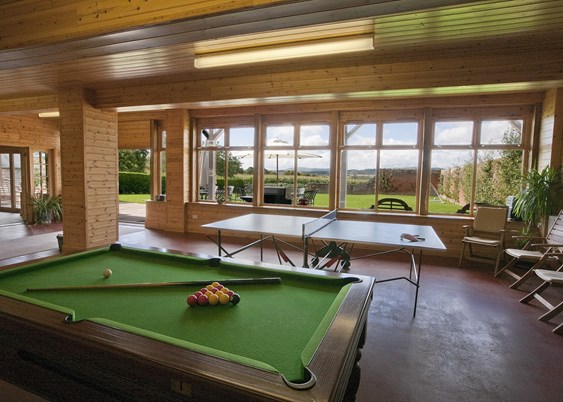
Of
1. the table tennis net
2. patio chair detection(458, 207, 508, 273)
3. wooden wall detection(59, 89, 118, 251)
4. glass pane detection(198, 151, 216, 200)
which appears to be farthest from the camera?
glass pane detection(198, 151, 216, 200)

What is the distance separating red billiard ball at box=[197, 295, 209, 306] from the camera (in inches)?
66.0

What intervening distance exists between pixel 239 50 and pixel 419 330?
3829mm

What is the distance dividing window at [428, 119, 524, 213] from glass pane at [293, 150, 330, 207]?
7.43ft

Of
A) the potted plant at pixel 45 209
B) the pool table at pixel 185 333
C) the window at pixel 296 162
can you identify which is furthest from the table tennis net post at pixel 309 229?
the potted plant at pixel 45 209

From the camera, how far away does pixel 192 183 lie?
832 centimetres

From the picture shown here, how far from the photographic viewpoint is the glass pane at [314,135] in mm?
7215

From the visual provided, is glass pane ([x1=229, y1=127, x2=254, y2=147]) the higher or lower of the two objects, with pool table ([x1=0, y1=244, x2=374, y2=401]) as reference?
higher

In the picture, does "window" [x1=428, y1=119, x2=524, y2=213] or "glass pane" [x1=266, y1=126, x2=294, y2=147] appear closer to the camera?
"window" [x1=428, y1=119, x2=524, y2=213]

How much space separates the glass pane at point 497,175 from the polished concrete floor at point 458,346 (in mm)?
2167

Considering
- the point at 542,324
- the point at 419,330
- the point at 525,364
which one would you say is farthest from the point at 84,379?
the point at 542,324

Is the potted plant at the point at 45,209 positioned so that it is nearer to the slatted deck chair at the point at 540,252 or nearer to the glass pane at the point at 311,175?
the glass pane at the point at 311,175

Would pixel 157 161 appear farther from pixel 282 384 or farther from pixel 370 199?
pixel 282 384

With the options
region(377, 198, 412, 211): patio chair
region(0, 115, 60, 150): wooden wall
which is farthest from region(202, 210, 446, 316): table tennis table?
region(0, 115, 60, 150): wooden wall

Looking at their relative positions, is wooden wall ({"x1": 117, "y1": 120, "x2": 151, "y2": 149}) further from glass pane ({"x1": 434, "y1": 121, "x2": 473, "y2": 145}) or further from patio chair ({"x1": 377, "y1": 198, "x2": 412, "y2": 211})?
glass pane ({"x1": 434, "y1": 121, "x2": 473, "y2": 145})
